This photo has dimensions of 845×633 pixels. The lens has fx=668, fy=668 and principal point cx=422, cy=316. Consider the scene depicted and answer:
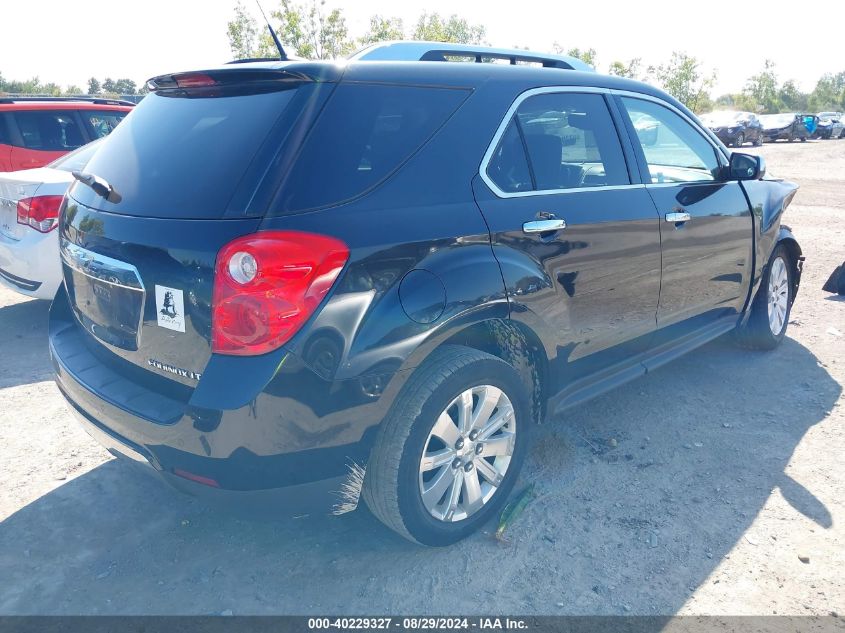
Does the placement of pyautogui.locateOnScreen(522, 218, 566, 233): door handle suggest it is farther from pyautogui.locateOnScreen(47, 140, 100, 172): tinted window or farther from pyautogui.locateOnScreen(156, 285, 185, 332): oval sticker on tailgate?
pyautogui.locateOnScreen(47, 140, 100, 172): tinted window

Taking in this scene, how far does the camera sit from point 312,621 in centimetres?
239

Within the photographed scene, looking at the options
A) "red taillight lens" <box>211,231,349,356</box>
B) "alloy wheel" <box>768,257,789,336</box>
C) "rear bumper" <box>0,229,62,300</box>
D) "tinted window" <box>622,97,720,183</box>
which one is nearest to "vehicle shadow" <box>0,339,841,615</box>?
"red taillight lens" <box>211,231,349,356</box>

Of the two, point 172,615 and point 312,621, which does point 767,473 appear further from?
point 172,615

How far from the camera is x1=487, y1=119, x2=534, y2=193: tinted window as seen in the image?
277cm

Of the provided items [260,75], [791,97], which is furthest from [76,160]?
[791,97]

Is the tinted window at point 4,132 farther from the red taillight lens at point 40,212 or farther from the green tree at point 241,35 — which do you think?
the green tree at point 241,35

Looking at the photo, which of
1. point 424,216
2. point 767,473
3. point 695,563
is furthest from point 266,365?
point 767,473

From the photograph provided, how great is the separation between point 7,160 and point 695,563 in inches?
305

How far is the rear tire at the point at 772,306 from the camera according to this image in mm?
4691

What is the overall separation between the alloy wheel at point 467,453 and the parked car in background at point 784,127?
35.5 m

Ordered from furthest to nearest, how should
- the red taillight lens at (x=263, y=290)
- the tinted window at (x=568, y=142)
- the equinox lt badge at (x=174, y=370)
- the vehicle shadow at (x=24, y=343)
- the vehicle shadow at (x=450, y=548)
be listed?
the vehicle shadow at (x=24, y=343) → the tinted window at (x=568, y=142) → the vehicle shadow at (x=450, y=548) → the equinox lt badge at (x=174, y=370) → the red taillight lens at (x=263, y=290)

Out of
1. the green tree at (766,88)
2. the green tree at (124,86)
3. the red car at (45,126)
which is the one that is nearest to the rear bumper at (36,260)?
the red car at (45,126)

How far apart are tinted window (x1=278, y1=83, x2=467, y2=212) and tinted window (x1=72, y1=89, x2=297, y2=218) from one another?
0.15m

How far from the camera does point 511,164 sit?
9.36ft
